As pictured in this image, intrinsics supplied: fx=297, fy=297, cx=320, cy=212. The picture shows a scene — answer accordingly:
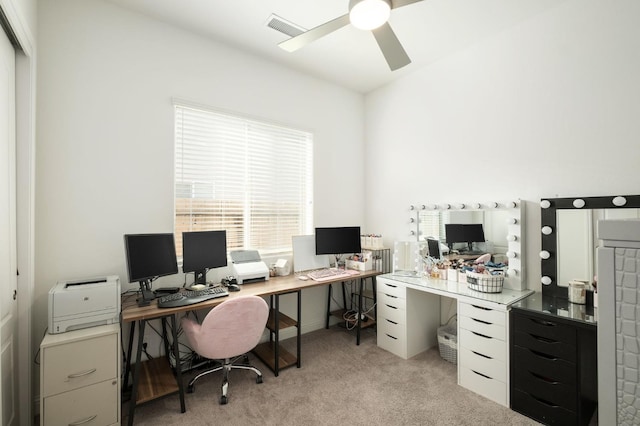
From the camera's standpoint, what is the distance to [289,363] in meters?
2.70

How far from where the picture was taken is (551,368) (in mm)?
1966

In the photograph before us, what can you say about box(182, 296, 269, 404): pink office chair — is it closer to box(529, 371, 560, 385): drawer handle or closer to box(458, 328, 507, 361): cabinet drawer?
box(458, 328, 507, 361): cabinet drawer

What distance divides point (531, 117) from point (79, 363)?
3.80 metres

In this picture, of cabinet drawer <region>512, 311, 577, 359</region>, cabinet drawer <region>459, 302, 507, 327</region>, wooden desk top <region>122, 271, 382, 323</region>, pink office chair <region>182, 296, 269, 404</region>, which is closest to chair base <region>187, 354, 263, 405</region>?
pink office chair <region>182, 296, 269, 404</region>

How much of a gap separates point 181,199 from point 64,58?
4.31 feet

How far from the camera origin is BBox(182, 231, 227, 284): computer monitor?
253 centimetres

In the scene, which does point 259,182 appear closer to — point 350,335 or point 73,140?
point 73,140

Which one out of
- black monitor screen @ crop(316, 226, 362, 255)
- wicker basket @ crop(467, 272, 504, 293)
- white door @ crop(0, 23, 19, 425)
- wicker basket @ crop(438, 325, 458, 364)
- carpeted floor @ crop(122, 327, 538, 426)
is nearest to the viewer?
white door @ crop(0, 23, 19, 425)

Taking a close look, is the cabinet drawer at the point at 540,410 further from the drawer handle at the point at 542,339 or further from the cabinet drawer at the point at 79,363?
the cabinet drawer at the point at 79,363

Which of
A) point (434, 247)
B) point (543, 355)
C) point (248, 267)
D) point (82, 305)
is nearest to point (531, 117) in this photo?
point (434, 247)

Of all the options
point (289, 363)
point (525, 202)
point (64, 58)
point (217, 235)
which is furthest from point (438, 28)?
point (289, 363)

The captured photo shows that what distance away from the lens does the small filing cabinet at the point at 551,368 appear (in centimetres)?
187

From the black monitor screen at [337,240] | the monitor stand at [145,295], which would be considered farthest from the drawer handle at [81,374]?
the black monitor screen at [337,240]

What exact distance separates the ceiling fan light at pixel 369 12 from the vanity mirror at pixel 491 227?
73.7 inches
